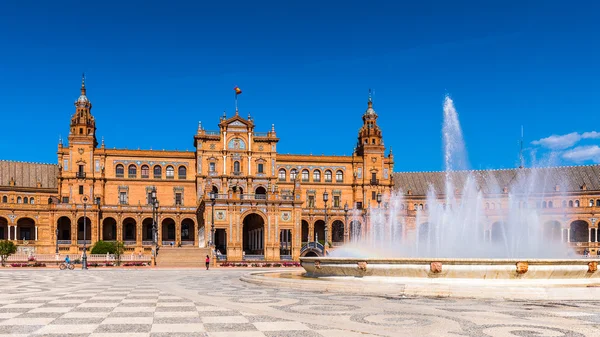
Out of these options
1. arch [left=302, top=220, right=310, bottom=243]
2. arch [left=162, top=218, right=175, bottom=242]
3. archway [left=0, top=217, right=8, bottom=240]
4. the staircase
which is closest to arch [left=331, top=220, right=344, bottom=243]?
arch [left=302, top=220, right=310, bottom=243]

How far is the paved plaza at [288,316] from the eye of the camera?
39.2 ft

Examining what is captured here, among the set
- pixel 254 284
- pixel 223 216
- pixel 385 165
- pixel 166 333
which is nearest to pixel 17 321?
pixel 166 333

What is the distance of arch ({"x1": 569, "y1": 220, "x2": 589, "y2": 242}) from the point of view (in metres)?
93.3

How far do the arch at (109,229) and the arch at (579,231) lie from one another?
6717 centimetres

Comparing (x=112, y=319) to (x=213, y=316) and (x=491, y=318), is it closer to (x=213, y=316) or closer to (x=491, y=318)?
(x=213, y=316)

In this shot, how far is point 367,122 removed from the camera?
320 ft

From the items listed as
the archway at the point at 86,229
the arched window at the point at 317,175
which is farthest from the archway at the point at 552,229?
the archway at the point at 86,229

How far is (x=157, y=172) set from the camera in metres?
91.6

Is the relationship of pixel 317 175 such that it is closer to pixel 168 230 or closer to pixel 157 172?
pixel 168 230

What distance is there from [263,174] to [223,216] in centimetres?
2140

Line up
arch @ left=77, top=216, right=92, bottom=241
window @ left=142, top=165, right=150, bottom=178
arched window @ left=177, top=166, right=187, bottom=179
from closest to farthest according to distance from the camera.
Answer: arch @ left=77, top=216, right=92, bottom=241, window @ left=142, top=165, right=150, bottom=178, arched window @ left=177, top=166, right=187, bottom=179

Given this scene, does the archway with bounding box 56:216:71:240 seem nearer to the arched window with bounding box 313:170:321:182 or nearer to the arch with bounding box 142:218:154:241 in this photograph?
the arch with bounding box 142:218:154:241

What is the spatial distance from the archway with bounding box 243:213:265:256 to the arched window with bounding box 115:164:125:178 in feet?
A: 65.6

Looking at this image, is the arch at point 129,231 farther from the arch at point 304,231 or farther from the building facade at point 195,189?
the arch at point 304,231
